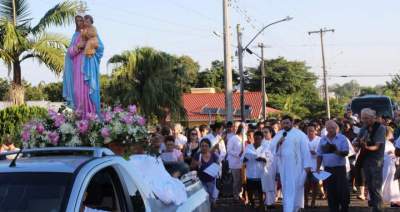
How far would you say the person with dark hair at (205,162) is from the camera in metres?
12.5

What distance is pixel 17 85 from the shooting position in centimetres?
1546

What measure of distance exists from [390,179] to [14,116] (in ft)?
30.0

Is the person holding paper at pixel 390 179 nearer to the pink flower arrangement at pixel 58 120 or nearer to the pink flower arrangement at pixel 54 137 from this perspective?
the pink flower arrangement at pixel 58 120

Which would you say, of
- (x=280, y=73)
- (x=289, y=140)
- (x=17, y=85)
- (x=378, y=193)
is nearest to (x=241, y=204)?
(x=289, y=140)

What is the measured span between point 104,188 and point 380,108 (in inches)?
1184

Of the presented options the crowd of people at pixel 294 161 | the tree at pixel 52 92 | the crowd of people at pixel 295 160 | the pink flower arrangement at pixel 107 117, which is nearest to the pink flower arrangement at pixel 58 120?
the pink flower arrangement at pixel 107 117

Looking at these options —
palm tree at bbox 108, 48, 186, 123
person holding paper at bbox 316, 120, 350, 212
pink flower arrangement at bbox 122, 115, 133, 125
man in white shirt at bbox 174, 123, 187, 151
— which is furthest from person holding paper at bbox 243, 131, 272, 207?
palm tree at bbox 108, 48, 186, 123

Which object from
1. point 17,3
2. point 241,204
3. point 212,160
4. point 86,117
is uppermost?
point 17,3

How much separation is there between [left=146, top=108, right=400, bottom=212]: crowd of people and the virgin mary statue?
54.2 inches

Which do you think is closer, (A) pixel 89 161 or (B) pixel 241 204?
(A) pixel 89 161

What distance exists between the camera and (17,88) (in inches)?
617

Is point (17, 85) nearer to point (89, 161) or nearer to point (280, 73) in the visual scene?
point (89, 161)

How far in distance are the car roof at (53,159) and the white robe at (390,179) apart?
8.58 m

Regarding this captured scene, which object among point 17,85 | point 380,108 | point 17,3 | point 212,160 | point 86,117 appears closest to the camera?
point 86,117
